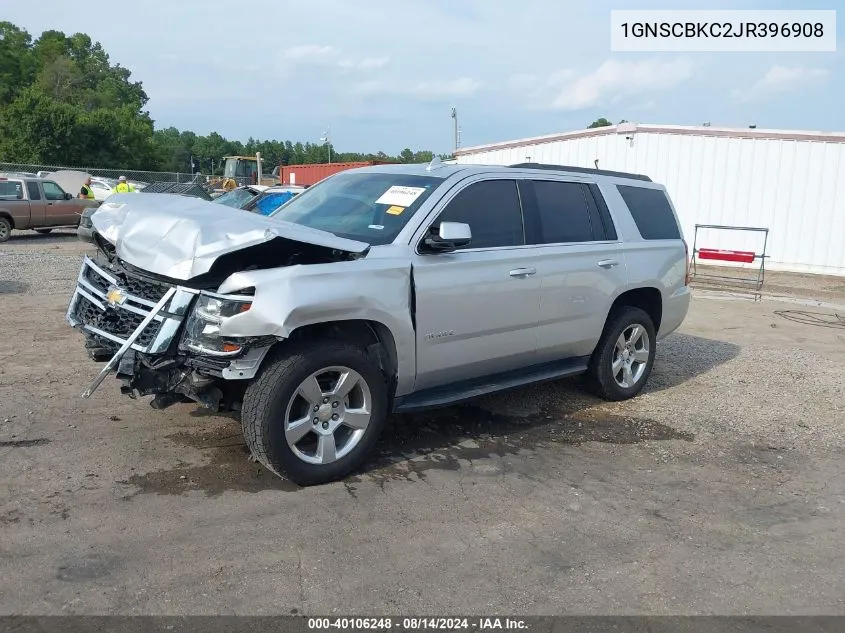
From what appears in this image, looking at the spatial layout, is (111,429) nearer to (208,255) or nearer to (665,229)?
(208,255)

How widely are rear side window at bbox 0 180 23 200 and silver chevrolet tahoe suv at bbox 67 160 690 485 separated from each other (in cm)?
1653

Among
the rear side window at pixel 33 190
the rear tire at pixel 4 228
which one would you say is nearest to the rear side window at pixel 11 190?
the rear side window at pixel 33 190

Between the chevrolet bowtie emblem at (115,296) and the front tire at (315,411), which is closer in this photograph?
the front tire at (315,411)

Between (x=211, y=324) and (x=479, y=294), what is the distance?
1.87 metres

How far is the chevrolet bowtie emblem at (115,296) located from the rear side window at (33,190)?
17509mm

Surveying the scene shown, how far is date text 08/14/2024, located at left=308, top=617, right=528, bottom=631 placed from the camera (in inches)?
125

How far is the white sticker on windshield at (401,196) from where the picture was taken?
516cm

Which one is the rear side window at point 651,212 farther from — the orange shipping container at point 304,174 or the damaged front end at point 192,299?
the orange shipping container at point 304,174

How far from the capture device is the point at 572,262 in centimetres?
586

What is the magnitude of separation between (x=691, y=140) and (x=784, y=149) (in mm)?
2185

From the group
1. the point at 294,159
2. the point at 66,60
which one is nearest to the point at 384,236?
the point at 66,60

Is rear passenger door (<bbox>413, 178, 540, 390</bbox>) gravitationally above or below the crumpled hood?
below

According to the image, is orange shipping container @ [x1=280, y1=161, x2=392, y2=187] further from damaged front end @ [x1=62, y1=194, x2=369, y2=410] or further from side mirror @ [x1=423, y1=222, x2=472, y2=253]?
damaged front end @ [x1=62, y1=194, x2=369, y2=410]

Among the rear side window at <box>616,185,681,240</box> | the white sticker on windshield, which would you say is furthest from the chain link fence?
the white sticker on windshield
